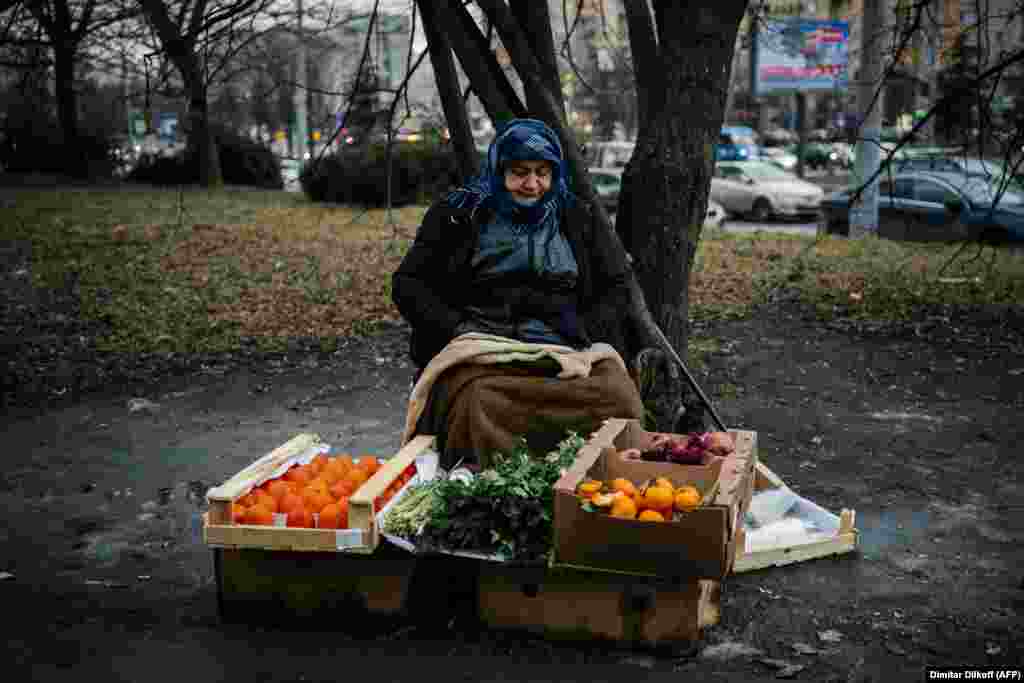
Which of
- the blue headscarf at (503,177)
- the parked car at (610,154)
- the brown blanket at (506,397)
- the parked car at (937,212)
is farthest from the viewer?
the parked car at (610,154)

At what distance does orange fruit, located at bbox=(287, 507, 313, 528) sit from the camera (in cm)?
387

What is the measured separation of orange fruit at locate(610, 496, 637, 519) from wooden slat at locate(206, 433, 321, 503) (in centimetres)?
136

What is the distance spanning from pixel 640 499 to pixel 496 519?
0.50m

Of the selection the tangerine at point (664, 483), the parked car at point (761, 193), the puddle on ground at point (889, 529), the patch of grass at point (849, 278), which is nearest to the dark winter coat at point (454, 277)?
the tangerine at point (664, 483)

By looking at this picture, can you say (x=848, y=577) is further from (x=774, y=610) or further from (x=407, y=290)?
(x=407, y=290)

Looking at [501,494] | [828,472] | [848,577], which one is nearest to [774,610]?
[848,577]

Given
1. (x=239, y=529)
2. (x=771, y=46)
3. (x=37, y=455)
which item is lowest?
(x=37, y=455)

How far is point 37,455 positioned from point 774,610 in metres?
4.45

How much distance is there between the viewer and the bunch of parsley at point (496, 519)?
3.70 meters

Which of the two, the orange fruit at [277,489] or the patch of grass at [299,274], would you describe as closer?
the orange fruit at [277,489]

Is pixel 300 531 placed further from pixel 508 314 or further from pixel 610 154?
pixel 610 154

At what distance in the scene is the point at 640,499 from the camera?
3711 millimetres

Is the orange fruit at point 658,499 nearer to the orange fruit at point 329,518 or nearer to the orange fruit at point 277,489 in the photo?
the orange fruit at point 329,518

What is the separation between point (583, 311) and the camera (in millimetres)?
4938
